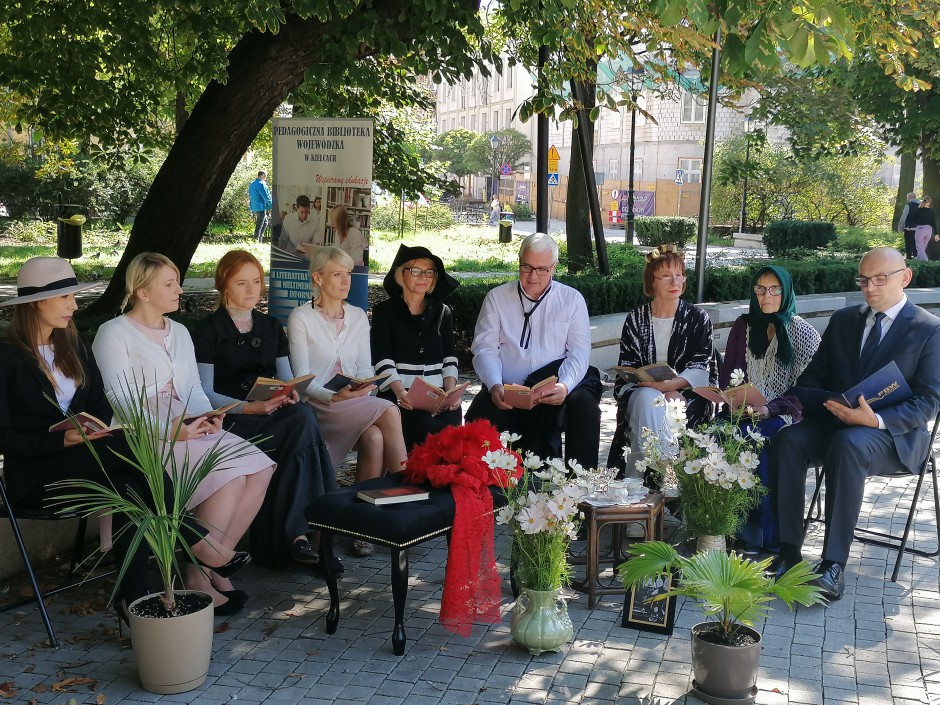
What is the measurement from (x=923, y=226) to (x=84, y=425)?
19595 millimetres

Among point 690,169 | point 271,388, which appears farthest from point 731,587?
point 690,169

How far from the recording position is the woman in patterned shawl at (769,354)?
5512 mm

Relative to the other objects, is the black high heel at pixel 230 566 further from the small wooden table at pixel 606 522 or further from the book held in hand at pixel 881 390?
the book held in hand at pixel 881 390

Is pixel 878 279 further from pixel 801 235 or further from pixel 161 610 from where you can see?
pixel 801 235

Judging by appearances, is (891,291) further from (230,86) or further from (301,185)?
(230,86)

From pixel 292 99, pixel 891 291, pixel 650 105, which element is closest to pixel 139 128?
pixel 292 99

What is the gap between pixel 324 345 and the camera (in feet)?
19.0

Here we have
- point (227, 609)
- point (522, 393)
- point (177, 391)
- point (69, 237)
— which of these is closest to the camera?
point (227, 609)

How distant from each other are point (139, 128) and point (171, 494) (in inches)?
294

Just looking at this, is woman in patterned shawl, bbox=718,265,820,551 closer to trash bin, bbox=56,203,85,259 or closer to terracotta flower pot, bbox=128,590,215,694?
terracotta flower pot, bbox=128,590,215,694

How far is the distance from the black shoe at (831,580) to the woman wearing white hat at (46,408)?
9.50 feet

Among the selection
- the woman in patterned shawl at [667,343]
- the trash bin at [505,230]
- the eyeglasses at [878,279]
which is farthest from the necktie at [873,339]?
the trash bin at [505,230]

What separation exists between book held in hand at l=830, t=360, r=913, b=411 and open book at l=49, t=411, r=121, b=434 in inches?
139

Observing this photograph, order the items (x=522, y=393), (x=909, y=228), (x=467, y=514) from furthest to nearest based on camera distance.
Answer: (x=909, y=228)
(x=522, y=393)
(x=467, y=514)
